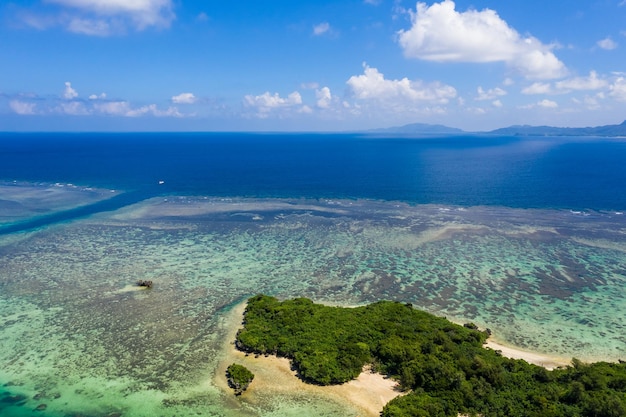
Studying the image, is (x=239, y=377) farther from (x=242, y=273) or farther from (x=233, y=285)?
(x=242, y=273)

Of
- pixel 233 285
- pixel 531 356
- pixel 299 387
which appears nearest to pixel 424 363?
pixel 299 387

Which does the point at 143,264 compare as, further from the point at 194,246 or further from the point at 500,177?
the point at 500,177

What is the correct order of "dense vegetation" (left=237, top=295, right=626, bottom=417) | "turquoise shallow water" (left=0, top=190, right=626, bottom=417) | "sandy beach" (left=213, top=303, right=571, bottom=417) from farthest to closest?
1. "turquoise shallow water" (left=0, top=190, right=626, bottom=417)
2. "sandy beach" (left=213, top=303, right=571, bottom=417)
3. "dense vegetation" (left=237, top=295, right=626, bottom=417)

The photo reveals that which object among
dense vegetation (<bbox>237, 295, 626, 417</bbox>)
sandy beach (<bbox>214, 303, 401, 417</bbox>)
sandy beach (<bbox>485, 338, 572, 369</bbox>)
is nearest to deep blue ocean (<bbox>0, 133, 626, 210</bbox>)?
sandy beach (<bbox>485, 338, 572, 369</bbox>)

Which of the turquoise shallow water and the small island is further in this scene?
the turquoise shallow water

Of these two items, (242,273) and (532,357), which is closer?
(532,357)

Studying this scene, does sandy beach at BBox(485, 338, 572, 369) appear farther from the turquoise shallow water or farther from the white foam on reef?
the white foam on reef

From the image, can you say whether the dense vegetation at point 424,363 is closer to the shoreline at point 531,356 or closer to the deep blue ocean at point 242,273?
the shoreline at point 531,356
